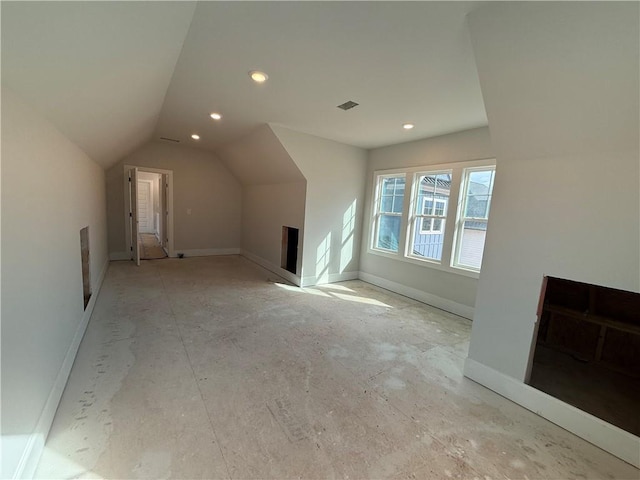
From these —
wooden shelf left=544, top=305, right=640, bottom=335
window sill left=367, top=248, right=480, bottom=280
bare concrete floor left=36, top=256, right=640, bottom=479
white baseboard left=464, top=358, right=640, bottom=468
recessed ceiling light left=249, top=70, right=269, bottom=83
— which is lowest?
bare concrete floor left=36, top=256, right=640, bottom=479

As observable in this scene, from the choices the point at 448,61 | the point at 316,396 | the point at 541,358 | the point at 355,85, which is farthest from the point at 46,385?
the point at 541,358

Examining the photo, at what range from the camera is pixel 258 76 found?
2562 millimetres

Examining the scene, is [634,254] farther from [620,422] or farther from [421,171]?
[421,171]

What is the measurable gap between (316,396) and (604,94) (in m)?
2.74

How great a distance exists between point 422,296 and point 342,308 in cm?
143

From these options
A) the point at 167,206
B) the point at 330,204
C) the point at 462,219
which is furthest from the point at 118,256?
the point at 462,219

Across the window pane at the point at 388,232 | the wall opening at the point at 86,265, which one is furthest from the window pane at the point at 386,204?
the wall opening at the point at 86,265

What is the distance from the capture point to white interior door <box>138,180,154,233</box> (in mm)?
11422

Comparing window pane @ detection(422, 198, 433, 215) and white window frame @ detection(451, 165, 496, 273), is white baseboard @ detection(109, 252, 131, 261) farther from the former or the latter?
white window frame @ detection(451, 165, 496, 273)

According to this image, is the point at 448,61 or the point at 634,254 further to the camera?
the point at 448,61

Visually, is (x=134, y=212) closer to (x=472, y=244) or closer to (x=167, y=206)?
(x=167, y=206)

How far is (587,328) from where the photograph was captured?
301 centimetres

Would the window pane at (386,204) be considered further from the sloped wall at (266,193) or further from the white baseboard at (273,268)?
the white baseboard at (273,268)

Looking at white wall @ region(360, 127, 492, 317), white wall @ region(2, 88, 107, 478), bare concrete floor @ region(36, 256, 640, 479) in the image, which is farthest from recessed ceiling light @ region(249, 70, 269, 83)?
white wall @ region(360, 127, 492, 317)
